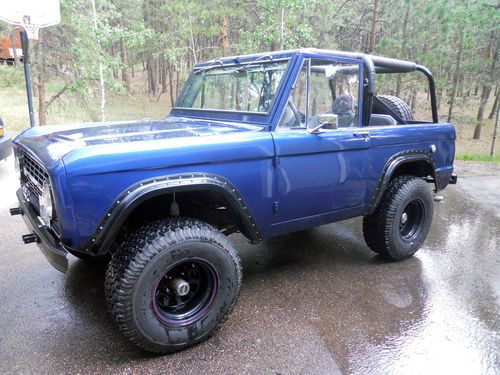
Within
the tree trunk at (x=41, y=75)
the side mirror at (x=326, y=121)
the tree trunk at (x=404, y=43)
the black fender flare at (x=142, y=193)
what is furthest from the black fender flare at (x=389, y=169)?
the tree trunk at (x=404, y=43)

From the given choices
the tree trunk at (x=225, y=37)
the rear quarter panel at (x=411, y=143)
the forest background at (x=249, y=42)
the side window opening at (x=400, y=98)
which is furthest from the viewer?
the tree trunk at (x=225, y=37)

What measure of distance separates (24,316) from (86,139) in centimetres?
139

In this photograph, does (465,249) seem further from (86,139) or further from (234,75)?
(86,139)

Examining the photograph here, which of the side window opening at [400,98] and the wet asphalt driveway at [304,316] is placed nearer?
the wet asphalt driveway at [304,316]

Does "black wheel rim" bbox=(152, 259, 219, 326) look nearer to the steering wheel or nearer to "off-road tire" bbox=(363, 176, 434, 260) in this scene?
the steering wheel

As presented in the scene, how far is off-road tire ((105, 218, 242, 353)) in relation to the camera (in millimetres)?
A: 2207

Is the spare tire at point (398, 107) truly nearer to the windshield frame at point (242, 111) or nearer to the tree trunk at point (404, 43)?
the windshield frame at point (242, 111)

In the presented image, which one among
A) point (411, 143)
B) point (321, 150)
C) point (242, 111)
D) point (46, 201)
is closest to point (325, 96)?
point (321, 150)

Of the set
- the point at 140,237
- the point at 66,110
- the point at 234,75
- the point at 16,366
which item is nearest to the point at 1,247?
the point at 16,366

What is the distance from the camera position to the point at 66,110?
11.0 meters

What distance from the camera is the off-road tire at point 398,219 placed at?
11.9ft

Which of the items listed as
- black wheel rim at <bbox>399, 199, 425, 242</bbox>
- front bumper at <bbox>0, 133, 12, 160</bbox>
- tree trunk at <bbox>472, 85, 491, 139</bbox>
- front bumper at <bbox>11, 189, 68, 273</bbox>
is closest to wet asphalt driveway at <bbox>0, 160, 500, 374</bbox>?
black wheel rim at <bbox>399, 199, 425, 242</bbox>

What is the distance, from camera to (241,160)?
2.55 m

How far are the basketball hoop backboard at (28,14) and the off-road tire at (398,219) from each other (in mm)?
6586
